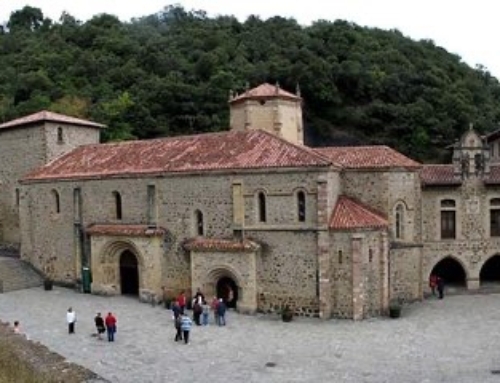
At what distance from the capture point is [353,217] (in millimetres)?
24562

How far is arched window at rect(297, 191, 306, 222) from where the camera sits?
24.7 m

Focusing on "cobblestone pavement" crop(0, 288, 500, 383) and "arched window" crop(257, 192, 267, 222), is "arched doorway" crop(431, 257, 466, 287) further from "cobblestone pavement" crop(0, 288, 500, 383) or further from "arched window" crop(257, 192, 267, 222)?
"arched window" crop(257, 192, 267, 222)

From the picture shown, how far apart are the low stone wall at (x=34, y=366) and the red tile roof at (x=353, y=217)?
38.7 ft

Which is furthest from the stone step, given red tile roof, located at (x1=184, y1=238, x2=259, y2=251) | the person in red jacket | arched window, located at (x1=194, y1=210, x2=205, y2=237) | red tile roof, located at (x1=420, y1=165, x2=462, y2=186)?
red tile roof, located at (x1=420, y1=165, x2=462, y2=186)

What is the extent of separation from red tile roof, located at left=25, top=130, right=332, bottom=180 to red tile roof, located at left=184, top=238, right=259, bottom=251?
10.3 feet

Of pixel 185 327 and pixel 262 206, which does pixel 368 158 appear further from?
pixel 185 327

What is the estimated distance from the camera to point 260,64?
63.4 m

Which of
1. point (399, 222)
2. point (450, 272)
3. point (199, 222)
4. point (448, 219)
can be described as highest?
point (199, 222)

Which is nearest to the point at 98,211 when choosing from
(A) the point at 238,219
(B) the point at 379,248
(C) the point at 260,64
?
(A) the point at 238,219

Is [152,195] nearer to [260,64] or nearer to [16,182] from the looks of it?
[16,182]

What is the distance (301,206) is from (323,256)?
7.55 feet

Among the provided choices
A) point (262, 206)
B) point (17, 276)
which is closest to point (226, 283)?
point (262, 206)

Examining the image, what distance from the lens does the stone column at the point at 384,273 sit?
970 inches

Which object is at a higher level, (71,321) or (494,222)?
(494,222)
